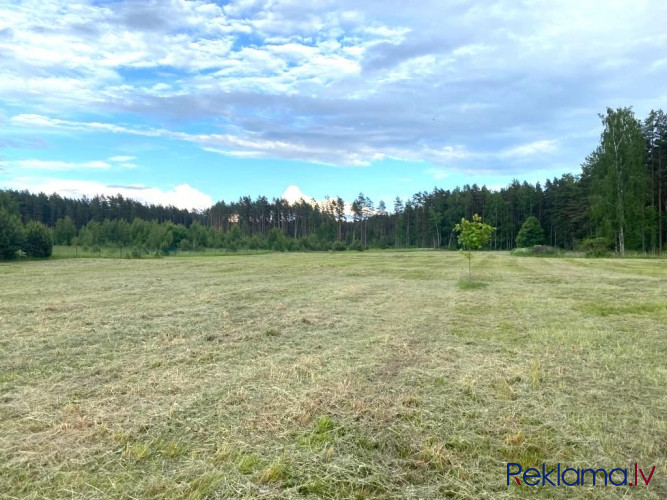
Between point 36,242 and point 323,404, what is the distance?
48904 millimetres

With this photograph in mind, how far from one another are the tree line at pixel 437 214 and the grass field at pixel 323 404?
40.3 metres

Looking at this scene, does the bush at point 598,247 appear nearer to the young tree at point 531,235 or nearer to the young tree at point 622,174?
the young tree at point 622,174

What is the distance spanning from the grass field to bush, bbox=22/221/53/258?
3940 cm

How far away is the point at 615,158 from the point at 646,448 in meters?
47.1

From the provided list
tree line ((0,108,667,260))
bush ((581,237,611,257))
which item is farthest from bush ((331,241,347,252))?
bush ((581,237,611,257))

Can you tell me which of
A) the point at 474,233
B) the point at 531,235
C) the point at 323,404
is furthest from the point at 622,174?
the point at 323,404

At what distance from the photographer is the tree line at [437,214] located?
4138 centimetres

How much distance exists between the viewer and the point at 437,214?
90.5 m

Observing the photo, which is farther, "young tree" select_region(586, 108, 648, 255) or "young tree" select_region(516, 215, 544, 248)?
"young tree" select_region(516, 215, 544, 248)

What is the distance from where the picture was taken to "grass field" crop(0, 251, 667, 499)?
10.4ft

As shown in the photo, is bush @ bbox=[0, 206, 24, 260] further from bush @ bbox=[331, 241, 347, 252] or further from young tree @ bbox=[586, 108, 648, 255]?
young tree @ bbox=[586, 108, 648, 255]

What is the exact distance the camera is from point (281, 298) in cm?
1370

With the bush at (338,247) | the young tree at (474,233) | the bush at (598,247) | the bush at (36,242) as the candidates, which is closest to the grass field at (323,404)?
the young tree at (474,233)

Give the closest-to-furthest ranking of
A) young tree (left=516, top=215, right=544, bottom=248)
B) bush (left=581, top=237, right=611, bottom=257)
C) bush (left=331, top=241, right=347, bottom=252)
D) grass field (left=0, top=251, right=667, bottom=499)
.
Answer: grass field (left=0, top=251, right=667, bottom=499) < bush (left=581, top=237, right=611, bottom=257) < young tree (left=516, top=215, right=544, bottom=248) < bush (left=331, top=241, right=347, bottom=252)
